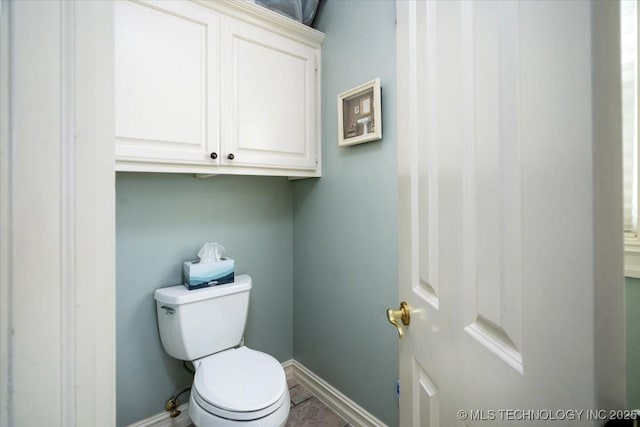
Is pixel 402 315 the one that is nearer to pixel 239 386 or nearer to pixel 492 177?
pixel 492 177

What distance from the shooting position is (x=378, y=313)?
1.41 meters

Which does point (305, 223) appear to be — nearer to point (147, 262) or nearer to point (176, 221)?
point (176, 221)

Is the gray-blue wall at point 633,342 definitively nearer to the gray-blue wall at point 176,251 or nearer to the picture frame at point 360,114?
the picture frame at point 360,114

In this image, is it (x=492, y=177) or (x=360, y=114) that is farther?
(x=360, y=114)

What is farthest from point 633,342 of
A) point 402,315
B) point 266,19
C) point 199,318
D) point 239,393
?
point 266,19

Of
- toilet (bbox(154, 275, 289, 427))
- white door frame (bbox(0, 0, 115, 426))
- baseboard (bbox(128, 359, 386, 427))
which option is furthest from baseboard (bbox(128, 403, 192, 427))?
white door frame (bbox(0, 0, 115, 426))

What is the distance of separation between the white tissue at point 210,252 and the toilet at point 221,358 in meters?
0.16

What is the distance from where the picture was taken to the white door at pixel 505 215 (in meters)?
0.30

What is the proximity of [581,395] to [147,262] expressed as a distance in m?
1.63

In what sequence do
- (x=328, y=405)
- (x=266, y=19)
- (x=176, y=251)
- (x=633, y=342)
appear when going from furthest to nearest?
(x=328, y=405)
(x=176, y=251)
(x=266, y=19)
(x=633, y=342)

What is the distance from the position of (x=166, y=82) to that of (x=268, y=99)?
465 millimetres

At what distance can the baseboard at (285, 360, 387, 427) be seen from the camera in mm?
1481

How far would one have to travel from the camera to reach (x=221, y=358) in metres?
1.35

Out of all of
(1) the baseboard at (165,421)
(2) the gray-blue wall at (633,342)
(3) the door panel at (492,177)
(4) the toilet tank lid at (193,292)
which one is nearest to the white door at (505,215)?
(3) the door panel at (492,177)
